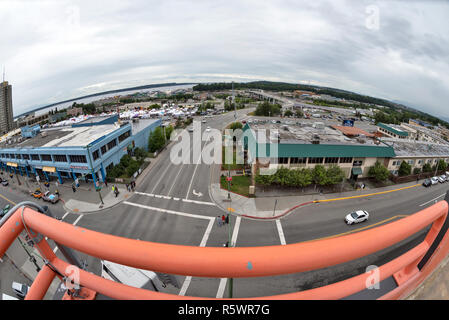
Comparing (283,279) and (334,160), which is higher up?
(334,160)

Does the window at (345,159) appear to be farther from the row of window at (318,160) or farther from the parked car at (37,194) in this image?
the parked car at (37,194)

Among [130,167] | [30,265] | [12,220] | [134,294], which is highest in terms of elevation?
[12,220]

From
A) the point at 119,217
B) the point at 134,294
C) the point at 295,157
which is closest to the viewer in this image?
the point at 134,294

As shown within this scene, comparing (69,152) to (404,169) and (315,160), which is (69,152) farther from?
(404,169)

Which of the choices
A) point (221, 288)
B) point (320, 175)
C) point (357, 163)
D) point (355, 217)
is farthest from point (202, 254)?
point (357, 163)
